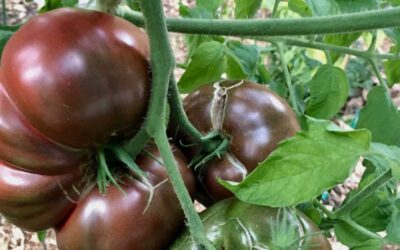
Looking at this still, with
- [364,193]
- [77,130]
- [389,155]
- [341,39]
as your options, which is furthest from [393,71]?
[77,130]

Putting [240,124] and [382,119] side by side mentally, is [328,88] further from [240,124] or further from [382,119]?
[240,124]

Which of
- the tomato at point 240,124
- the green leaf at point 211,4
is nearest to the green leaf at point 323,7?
the tomato at point 240,124

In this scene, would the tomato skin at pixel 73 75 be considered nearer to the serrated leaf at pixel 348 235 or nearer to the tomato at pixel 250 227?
the tomato at pixel 250 227

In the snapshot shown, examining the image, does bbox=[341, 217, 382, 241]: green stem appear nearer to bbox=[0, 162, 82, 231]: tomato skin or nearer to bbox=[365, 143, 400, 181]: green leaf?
bbox=[365, 143, 400, 181]: green leaf

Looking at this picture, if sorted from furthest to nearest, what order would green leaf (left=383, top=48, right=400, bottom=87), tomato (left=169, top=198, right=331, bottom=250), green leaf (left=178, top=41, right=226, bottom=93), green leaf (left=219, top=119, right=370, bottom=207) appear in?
green leaf (left=383, top=48, right=400, bottom=87), green leaf (left=178, top=41, right=226, bottom=93), tomato (left=169, top=198, right=331, bottom=250), green leaf (left=219, top=119, right=370, bottom=207)

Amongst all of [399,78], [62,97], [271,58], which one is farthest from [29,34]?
[271,58]

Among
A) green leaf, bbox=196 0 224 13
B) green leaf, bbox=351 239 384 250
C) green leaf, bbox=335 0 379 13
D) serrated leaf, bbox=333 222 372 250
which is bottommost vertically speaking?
serrated leaf, bbox=333 222 372 250

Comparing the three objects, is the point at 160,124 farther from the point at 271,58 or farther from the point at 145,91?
the point at 271,58

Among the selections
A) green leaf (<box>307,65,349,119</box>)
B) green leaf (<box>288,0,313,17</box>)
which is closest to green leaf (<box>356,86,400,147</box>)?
green leaf (<box>307,65,349,119</box>)
